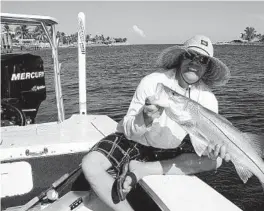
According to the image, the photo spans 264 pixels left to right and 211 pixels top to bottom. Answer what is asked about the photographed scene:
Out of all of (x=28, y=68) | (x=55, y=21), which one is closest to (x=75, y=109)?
(x=28, y=68)

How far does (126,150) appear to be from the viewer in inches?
128

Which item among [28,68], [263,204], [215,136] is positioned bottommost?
[263,204]

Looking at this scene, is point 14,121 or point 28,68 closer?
point 14,121

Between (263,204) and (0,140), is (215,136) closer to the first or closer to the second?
(0,140)

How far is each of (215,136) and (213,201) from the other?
63 centimetres

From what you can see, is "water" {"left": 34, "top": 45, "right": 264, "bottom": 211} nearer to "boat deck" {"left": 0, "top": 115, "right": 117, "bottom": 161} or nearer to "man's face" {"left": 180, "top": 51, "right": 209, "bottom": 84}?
"boat deck" {"left": 0, "top": 115, "right": 117, "bottom": 161}

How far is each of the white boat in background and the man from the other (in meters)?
0.17

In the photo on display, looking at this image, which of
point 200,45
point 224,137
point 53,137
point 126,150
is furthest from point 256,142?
point 53,137

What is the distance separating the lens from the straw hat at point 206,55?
3.38 meters

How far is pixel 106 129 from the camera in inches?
172

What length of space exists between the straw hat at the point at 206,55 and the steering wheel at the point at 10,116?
7.47ft

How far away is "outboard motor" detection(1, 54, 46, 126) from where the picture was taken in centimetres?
478

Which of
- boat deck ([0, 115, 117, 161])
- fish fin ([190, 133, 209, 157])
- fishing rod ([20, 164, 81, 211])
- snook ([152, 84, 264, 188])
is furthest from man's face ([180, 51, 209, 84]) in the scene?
fishing rod ([20, 164, 81, 211])

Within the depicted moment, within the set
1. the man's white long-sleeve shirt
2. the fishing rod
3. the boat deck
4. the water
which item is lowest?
the water
